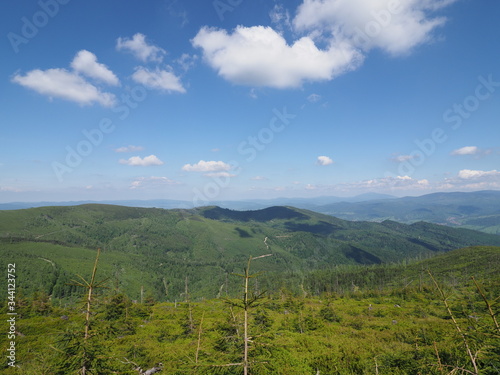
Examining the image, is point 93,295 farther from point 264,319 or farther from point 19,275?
point 19,275

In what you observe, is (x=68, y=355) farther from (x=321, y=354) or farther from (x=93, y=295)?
(x=321, y=354)

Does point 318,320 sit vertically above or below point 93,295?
below

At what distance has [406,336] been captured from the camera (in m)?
40.7

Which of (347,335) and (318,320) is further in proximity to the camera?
(318,320)

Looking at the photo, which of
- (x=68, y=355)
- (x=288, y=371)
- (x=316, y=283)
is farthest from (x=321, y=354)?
(x=316, y=283)

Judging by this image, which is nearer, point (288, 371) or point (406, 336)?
point (288, 371)

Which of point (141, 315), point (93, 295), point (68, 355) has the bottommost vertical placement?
point (141, 315)

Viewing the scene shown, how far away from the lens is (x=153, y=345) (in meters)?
41.9

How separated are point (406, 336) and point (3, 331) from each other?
8083cm

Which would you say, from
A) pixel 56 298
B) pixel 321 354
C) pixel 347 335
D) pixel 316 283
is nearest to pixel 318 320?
pixel 347 335

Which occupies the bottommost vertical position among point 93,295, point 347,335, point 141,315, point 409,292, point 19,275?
point 19,275

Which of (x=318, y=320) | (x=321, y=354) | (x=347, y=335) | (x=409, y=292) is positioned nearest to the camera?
(x=321, y=354)

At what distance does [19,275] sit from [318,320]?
25710 cm

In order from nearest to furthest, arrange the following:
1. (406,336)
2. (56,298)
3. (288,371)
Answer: (288,371)
(406,336)
(56,298)
